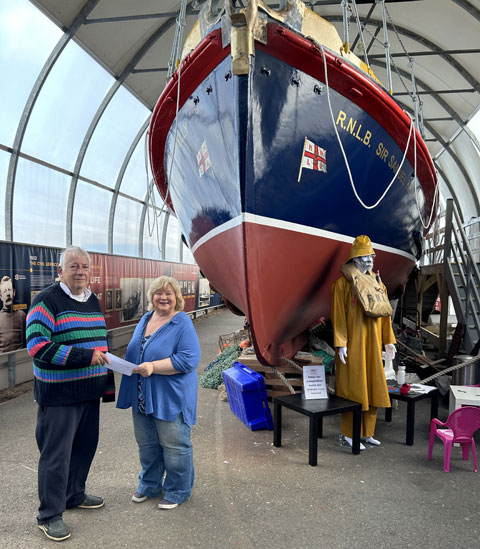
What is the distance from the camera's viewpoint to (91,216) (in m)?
10.8

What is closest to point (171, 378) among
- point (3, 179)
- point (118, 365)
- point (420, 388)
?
point (118, 365)

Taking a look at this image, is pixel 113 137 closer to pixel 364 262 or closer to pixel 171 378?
pixel 364 262

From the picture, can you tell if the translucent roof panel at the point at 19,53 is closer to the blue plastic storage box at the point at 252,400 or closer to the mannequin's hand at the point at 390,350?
the blue plastic storage box at the point at 252,400

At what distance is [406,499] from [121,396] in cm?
193

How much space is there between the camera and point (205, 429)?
4164mm

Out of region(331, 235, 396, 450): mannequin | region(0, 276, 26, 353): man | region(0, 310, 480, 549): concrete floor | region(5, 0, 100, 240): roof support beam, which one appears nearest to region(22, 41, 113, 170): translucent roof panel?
region(5, 0, 100, 240): roof support beam

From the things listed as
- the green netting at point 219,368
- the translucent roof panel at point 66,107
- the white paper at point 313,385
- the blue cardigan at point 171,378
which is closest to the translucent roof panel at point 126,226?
the translucent roof panel at point 66,107

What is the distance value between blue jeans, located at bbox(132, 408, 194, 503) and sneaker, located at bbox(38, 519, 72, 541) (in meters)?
0.51

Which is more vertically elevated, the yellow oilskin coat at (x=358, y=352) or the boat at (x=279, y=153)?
the boat at (x=279, y=153)

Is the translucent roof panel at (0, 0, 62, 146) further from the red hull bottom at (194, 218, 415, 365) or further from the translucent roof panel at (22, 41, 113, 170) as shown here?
the red hull bottom at (194, 218, 415, 365)

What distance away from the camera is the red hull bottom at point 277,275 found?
140 inches

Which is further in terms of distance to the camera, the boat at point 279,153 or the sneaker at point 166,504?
the boat at point 279,153

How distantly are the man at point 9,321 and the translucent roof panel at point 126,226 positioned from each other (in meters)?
6.96

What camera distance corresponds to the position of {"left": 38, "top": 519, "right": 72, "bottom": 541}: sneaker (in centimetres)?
234
